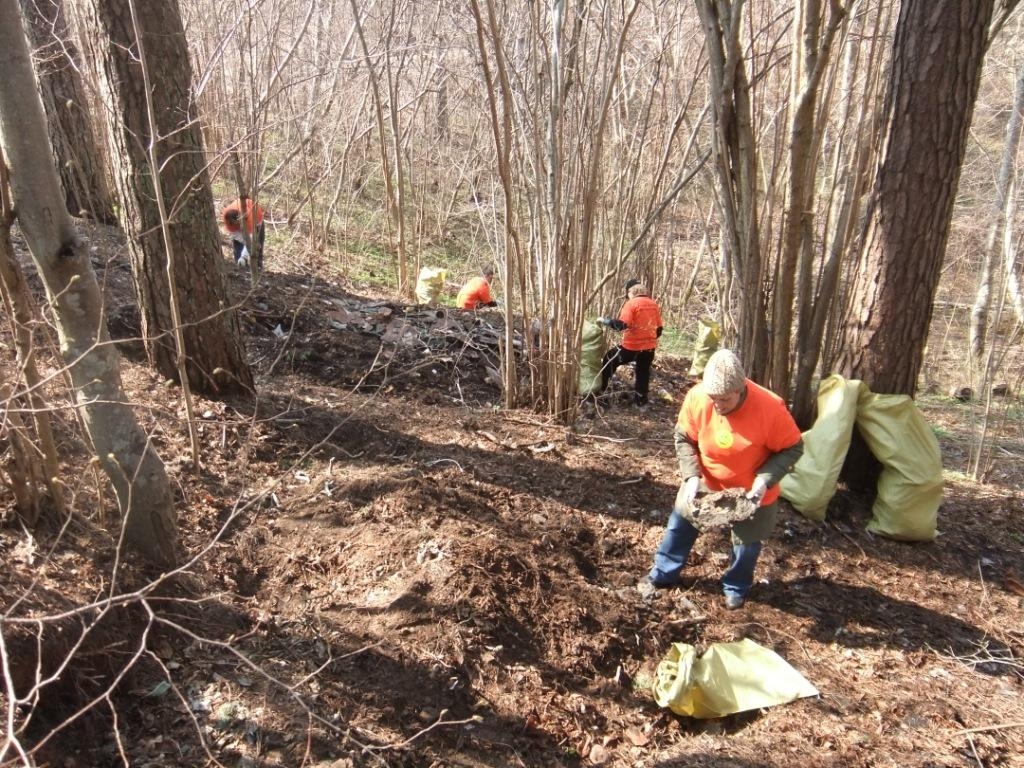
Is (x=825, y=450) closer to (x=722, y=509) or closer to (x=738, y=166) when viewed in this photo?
(x=722, y=509)

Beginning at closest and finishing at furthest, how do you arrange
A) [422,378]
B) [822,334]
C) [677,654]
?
1. [677,654]
2. [822,334]
3. [422,378]

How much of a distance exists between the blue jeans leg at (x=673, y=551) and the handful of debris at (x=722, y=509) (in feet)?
0.67

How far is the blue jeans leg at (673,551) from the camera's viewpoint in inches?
136

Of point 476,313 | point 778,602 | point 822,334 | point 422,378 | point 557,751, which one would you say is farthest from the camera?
point 476,313

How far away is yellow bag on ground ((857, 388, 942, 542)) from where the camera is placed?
3814mm

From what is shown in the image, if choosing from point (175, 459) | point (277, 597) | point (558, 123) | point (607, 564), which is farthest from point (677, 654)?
point (558, 123)

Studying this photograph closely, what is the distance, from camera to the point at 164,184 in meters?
3.85

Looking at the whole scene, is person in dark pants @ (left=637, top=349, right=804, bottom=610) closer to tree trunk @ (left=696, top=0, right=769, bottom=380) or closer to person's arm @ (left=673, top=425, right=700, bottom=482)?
person's arm @ (left=673, top=425, right=700, bottom=482)

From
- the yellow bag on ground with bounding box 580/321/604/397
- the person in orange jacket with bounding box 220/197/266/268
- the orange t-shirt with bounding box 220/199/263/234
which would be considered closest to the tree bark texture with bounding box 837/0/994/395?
the yellow bag on ground with bounding box 580/321/604/397

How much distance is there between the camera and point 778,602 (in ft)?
11.6

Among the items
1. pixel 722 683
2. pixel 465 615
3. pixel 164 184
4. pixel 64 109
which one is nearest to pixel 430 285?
pixel 64 109

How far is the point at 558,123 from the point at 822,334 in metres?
2.08

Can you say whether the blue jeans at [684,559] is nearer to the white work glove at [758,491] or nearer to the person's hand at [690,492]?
the person's hand at [690,492]

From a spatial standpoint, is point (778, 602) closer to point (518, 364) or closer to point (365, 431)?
point (365, 431)
